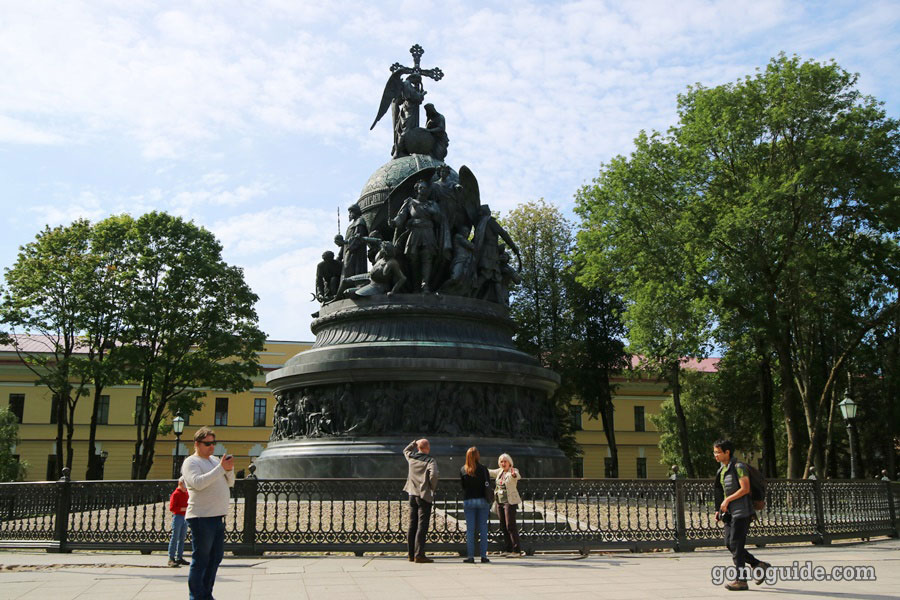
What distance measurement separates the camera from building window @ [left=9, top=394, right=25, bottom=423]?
51.7 metres

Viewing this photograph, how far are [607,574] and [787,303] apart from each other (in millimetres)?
18260

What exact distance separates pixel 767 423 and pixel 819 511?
17.6m

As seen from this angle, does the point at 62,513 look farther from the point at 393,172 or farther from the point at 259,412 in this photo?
the point at 259,412

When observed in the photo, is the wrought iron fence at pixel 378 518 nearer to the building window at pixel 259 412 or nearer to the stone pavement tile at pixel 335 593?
the stone pavement tile at pixel 335 593

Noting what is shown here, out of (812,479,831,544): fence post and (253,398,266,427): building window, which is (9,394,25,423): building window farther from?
(812,479,831,544): fence post

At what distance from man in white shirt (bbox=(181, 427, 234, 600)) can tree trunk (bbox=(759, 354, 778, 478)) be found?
26243 mm

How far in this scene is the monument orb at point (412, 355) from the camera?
60.9ft

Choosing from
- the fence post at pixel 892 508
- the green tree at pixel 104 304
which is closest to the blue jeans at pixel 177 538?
the fence post at pixel 892 508

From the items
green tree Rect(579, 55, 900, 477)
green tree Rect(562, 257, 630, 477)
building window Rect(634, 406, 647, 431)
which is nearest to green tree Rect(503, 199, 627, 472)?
green tree Rect(562, 257, 630, 477)

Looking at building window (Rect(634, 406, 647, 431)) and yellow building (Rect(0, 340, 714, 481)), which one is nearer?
yellow building (Rect(0, 340, 714, 481))

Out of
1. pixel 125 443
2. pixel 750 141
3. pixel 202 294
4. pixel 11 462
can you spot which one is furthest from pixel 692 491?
pixel 125 443

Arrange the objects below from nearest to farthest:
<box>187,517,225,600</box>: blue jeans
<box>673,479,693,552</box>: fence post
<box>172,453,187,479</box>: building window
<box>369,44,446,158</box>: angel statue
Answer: <box>187,517,225,600</box>: blue jeans, <box>673,479,693,552</box>: fence post, <box>369,44,446,158</box>: angel statue, <box>172,453,187,479</box>: building window

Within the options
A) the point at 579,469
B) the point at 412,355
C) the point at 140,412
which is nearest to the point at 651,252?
the point at 412,355

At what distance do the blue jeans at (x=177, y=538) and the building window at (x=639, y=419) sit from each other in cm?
5343
